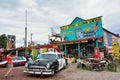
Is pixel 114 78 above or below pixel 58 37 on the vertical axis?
below

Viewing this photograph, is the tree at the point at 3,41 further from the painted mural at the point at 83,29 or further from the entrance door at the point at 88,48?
the entrance door at the point at 88,48

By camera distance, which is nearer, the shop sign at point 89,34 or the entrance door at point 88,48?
the entrance door at point 88,48

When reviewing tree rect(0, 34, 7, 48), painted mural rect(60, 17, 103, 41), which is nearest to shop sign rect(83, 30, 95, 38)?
painted mural rect(60, 17, 103, 41)

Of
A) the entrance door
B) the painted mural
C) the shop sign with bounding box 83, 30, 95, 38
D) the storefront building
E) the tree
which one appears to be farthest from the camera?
the tree

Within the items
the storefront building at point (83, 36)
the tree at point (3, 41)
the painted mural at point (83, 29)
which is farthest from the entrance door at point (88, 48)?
the tree at point (3, 41)

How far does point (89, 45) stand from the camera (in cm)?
2162

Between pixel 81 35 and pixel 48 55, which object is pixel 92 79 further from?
pixel 81 35

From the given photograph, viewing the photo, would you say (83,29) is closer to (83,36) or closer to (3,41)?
(83,36)

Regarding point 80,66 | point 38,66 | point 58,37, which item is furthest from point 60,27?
point 38,66

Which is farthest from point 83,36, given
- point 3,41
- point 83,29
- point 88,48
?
point 3,41

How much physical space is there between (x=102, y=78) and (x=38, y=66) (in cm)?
430

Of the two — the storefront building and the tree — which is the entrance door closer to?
the storefront building

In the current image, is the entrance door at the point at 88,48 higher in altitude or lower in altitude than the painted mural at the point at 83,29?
lower

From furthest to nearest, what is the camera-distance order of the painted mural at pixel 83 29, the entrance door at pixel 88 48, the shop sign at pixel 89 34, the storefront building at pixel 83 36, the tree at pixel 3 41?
1. the tree at pixel 3 41
2. the shop sign at pixel 89 34
3. the painted mural at pixel 83 29
4. the entrance door at pixel 88 48
5. the storefront building at pixel 83 36
